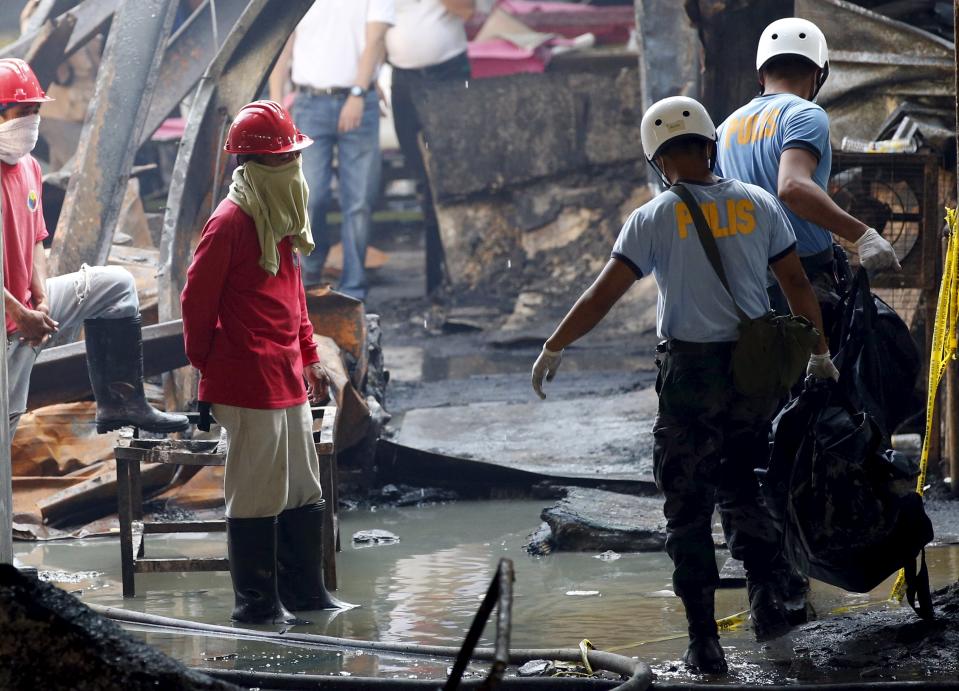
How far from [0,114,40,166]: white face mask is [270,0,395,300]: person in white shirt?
5.99 metres

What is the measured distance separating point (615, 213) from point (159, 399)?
241 inches

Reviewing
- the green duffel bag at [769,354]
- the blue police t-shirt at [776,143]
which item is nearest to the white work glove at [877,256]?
the blue police t-shirt at [776,143]

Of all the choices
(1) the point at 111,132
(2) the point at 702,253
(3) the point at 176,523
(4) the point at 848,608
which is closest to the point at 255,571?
(3) the point at 176,523

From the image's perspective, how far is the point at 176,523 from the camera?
5773 millimetres

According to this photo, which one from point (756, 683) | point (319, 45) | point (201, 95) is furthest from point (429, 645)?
point (319, 45)

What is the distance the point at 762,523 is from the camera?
14.9 feet

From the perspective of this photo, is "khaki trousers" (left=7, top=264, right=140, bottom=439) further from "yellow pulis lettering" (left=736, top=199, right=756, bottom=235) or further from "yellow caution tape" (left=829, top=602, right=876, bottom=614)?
"yellow caution tape" (left=829, top=602, right=876, bottom=614)

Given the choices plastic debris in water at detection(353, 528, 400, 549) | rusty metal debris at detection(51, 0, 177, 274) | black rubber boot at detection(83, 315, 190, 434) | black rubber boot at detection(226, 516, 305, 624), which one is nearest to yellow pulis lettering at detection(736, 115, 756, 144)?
black rubber boot at detection(226, 516, 305, 624)

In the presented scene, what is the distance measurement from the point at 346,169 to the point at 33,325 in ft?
21.7

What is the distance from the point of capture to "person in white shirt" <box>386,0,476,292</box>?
41.3ft

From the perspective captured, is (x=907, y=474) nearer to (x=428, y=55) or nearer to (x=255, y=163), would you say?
(x=255, y=163)

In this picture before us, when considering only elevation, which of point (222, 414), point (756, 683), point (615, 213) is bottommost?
point (756, 683)

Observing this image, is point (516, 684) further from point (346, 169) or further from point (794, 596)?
point (346, 169)

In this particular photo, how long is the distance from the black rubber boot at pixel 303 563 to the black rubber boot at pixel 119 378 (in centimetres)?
124
